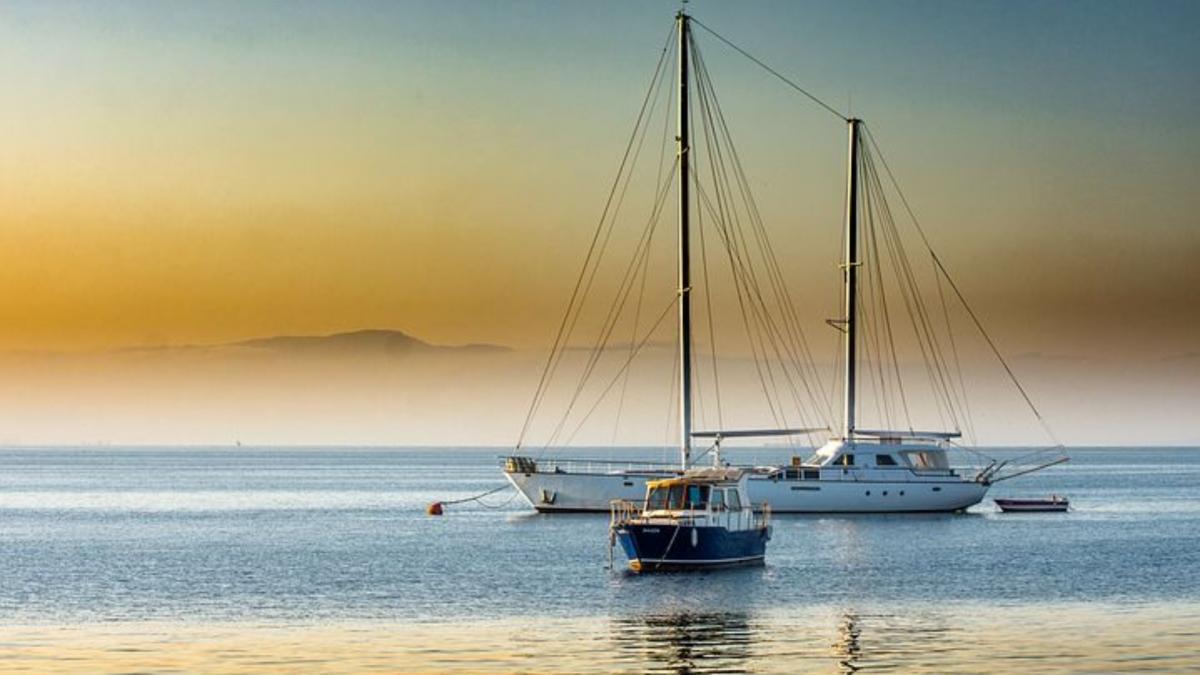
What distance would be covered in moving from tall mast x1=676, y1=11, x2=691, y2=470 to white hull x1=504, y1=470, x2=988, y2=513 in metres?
17.0

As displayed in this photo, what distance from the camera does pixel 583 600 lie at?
66188 mm

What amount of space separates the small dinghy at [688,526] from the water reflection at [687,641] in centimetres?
1234

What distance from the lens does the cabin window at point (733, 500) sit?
74.6 m

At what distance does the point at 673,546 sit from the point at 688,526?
1024mm

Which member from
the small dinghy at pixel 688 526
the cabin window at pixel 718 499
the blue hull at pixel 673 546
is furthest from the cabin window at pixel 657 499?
the cabin window at pixel 718 499

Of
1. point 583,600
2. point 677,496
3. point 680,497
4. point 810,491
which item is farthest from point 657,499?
point 810,491

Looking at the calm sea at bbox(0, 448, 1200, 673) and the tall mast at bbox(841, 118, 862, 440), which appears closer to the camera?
the calm sea at bbox(0, 448, 1200, 673)

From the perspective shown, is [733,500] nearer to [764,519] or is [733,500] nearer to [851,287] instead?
[764,519]

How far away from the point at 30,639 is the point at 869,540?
169ft

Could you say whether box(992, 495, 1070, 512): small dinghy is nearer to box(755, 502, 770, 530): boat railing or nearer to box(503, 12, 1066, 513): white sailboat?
box(503, 12, 1066, 513): white sailboat

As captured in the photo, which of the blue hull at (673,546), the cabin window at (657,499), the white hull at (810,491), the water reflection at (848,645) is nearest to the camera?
the water reflection at (848,645)

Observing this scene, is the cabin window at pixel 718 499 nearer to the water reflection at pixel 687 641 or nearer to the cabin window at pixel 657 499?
the cabin window at pixel 657 499

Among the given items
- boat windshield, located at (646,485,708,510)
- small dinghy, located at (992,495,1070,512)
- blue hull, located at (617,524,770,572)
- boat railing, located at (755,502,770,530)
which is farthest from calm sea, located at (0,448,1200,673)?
small dinghy, located at (992,495,1070,512)

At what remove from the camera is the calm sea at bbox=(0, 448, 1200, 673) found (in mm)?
51156
